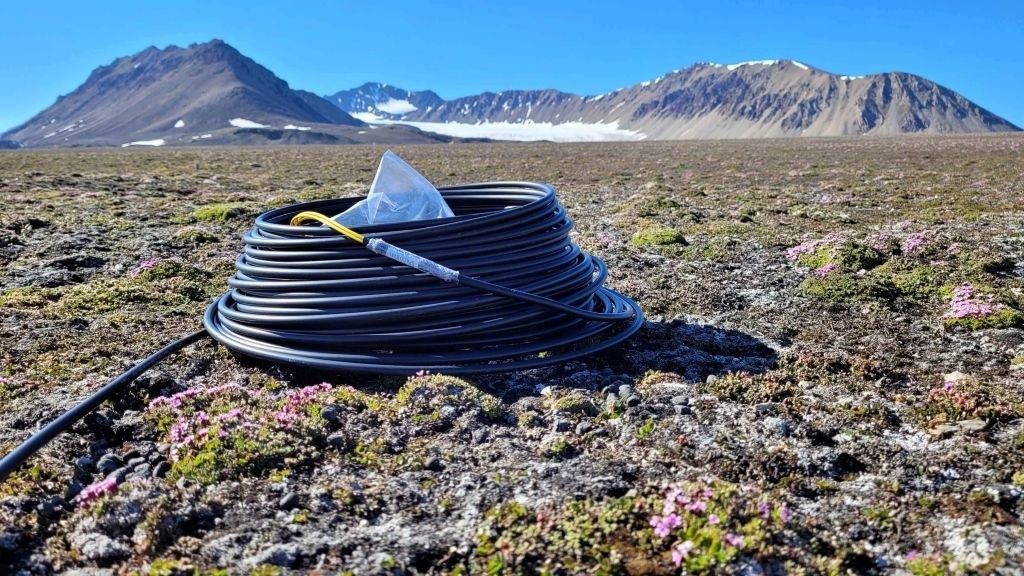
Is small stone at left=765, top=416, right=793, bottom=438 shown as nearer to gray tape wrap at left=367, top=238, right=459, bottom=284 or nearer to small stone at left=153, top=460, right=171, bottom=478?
gray tape wrap at left=367, top=238, right=459, bottom=284

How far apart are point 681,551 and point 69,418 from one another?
125 inches

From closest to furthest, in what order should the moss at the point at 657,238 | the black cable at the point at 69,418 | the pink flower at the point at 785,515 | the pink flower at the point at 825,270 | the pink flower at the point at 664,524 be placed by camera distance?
the pink flower at the point at 664,524 → the pink flower at the point at 785,515 → the black cable at the point at 69,418 → the pink flower at the point at 825,270 → the moss at the point at 657,238

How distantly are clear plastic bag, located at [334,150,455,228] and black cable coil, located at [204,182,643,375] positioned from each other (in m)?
0.54

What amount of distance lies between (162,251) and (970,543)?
1001cm

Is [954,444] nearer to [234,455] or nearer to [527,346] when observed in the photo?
[527,346]

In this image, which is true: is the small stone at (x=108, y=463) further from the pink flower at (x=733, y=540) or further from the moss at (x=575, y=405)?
the pink flower at (x=733, y=540)

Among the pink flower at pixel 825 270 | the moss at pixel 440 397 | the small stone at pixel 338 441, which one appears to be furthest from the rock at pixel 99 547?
the pink flower at pixel 825 270

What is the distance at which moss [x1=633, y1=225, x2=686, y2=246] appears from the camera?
33.0 feet

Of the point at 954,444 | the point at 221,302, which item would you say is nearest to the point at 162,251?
the point at 221,302

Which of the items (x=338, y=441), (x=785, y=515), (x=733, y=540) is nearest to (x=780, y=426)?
(x=785, y=515)

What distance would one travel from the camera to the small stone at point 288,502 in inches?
121

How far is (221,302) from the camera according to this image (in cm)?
561

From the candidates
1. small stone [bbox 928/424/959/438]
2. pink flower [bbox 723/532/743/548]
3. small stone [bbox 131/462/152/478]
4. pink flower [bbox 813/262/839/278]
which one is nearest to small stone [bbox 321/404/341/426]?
small stone [bbox 131/462/152/478]

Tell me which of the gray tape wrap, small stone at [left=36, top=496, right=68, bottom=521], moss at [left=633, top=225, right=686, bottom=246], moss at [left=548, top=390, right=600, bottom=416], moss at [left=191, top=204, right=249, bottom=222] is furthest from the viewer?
moss at [left=191, top=204, right=249, bottom=222]
